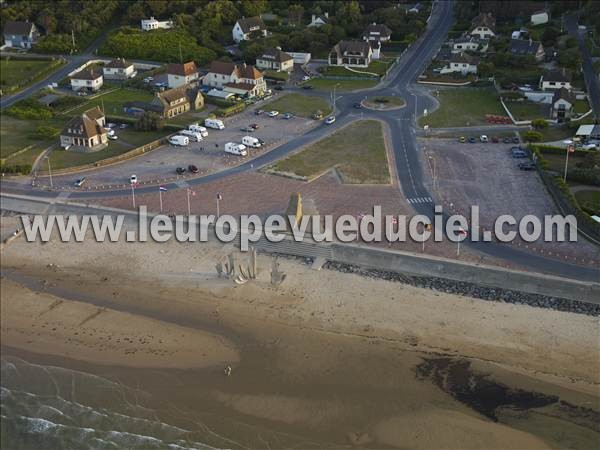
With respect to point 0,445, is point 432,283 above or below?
above

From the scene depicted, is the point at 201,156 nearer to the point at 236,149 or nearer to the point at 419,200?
the point at 236,149

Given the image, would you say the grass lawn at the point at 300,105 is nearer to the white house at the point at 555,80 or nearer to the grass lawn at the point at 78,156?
the grass lawn at the point at 78,156

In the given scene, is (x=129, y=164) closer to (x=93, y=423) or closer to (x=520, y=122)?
(x=93, y=423)

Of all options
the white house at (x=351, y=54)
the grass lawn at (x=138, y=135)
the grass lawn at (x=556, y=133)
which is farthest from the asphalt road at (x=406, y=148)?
the grass lawn at (x=556, y=133)

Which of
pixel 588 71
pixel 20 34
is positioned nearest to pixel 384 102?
pixel 588 71

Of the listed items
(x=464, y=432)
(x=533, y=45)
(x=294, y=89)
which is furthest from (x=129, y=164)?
(x=533, y=45)

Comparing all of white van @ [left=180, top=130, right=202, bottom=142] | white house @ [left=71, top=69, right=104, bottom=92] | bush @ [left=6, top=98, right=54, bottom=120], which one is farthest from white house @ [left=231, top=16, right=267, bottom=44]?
white van @ [left=180, top=130, right=202, bottom=142]

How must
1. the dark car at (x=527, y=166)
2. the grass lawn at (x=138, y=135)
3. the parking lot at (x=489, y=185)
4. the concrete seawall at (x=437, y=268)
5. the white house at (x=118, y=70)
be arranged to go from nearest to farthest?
1. the concrete seawall at (x=437, y=268)
2. the parking lot at (x=489, y=185)
3. the dark car at (x=527, y=166)
4. the grass lawn at (x=138, y=135)
5. the white house at (x=118, y=70)
